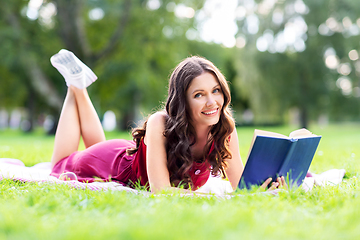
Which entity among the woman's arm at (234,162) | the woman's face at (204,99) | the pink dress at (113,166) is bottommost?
the pink dress at (113,166)

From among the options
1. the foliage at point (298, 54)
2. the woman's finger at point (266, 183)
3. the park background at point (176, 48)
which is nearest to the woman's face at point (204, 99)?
the woman's finger at point (266, 183)

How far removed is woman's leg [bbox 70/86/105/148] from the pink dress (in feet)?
1.12

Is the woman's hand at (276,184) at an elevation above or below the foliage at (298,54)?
below

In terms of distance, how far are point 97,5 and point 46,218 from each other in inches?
668

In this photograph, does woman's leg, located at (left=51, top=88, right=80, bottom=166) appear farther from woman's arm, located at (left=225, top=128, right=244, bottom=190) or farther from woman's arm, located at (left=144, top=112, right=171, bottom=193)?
woman's arm, located at (left=225, top=128, right=244, bottom=190)

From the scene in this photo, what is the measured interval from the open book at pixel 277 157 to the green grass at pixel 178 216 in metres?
0.25

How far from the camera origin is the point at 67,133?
12.2ft

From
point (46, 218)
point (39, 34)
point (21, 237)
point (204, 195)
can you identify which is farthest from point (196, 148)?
point (39, 34)

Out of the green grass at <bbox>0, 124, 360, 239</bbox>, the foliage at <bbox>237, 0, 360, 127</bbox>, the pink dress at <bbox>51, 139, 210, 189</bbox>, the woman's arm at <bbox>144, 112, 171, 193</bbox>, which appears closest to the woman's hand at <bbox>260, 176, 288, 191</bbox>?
the green grass at <bbox>0, 124, 360, 239</bbox>

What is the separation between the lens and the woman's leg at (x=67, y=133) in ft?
12.2

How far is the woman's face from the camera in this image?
2633 millimetres

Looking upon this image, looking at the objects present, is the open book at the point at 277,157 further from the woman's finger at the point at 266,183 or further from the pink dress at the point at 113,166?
the pink dress at the point at 113,166

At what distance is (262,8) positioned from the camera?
1686 centimetres

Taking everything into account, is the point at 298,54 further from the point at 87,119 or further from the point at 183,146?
the point at 183,146
